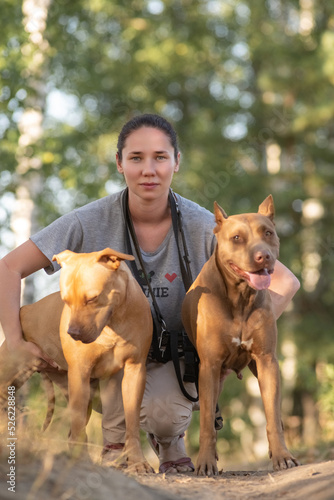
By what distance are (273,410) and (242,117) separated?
14.6m

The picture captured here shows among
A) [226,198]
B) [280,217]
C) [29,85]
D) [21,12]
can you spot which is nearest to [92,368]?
[29,85]

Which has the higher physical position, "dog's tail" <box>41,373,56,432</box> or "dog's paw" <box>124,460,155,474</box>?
"dog's tail" <box>41,373,56,432</box>

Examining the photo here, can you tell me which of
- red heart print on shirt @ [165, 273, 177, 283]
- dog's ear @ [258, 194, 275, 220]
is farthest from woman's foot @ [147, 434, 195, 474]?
dog's ear @ [258, 194, 275, 220]

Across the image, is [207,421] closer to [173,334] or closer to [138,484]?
[173,334]

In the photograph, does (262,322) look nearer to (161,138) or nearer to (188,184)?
(161,138)

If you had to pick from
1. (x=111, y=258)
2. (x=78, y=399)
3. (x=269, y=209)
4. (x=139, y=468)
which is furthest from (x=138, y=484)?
(x=269, y=209)

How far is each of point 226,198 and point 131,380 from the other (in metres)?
11.4

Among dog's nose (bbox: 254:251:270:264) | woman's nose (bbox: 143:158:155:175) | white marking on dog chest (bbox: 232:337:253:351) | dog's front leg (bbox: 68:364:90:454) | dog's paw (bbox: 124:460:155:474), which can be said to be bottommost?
dog's paw (bbox: 124:460:155:474)

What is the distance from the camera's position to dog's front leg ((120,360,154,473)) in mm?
4449

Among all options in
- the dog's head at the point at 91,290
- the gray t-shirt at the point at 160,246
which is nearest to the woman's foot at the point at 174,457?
the gray t-shirt at the point at 160,246

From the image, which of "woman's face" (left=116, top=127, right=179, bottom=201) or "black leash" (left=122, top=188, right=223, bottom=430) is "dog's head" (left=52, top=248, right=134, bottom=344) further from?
"woman's face" (left=116, top=127, right=179, bottom=201)

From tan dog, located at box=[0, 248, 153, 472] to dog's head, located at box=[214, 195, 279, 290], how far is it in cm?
67

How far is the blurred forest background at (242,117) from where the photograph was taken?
15.7 m

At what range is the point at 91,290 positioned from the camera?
13.7ft
